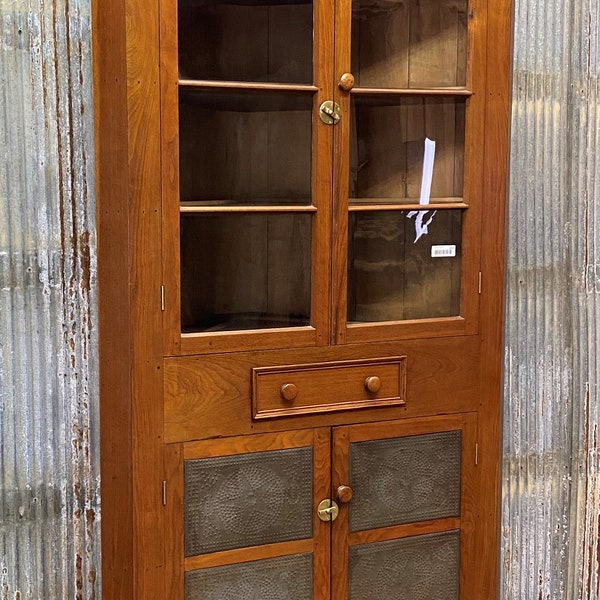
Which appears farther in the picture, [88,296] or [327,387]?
[88,296]

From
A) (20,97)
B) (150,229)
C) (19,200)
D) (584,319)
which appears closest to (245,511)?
(150,229)

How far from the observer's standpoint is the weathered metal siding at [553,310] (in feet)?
7.36

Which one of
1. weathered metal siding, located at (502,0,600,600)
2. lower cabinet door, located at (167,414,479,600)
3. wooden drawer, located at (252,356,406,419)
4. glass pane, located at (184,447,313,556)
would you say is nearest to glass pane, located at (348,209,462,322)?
wooden drawer, located at (252,356,406,419)

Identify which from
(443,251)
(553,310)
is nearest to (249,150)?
(443,251)

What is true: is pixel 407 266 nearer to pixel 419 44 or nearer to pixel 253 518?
pixel 419 44

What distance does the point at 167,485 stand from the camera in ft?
5.42

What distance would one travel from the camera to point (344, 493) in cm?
178

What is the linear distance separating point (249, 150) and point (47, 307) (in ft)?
1.88

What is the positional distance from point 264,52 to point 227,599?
3.50ft

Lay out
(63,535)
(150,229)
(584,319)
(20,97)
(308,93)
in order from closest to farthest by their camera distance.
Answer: (150,229) → (308,93) → (20,97) → (63,535) → (584,319)

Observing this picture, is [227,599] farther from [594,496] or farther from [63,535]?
[594,496]

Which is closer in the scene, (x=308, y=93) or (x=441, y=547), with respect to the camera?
(x=308, y=93)

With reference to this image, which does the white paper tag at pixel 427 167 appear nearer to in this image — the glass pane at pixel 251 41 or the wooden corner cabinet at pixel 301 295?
the wooden corner cabinet at pixel 301 295

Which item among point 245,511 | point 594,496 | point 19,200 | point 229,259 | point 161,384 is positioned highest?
point 19,200
